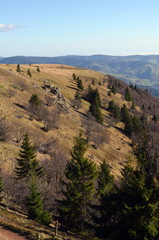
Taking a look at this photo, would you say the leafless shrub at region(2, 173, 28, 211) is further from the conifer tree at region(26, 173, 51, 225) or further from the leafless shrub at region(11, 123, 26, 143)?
the leafless shrub at region(11, 123, 26, 143)

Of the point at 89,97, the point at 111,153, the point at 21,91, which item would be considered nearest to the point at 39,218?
the point at 111,153

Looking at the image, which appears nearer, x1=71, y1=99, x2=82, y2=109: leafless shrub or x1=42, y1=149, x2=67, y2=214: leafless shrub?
x1=42, y1=149, x2=67, y2=214: leafless shrub

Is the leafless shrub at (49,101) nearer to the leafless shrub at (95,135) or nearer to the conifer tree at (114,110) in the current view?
the leafless shrub at (95,135)

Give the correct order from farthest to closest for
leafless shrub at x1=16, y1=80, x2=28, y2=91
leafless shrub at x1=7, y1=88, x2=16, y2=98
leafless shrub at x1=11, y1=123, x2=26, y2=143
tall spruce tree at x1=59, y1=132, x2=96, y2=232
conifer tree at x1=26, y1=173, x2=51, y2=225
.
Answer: leafless shrub at x1=16, y1=80, x2=28, y2=91 < leafless shrub at x1=7, y1=88, x2=16, y2=98 < leafless shrub at x1=11, y1=123, x2=26, y2=143 < tall spruce tree at x1=59, y1=132, x2=96, y2=232 < conifer tree at x1=26, y1=173, x2=51, y2=225

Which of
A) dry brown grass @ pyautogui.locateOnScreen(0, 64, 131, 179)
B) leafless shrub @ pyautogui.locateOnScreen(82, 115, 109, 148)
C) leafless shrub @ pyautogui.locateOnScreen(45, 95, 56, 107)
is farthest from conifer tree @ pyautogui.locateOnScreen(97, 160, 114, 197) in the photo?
leafless shrub @ pyautogui.locateOnScreen(45, 95, 56, 107)

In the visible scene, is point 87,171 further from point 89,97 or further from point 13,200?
point 89,97

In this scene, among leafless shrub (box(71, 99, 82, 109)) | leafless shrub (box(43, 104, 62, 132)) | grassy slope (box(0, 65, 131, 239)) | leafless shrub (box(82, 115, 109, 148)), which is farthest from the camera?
leafless shrub (box(71, 99, 82, 109))

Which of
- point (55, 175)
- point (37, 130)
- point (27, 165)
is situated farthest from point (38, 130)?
point (27, 165)

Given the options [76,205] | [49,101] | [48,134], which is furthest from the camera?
[49,101]

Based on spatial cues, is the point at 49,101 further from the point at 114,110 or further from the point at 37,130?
the point at 114,110

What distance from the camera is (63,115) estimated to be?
2894 inches

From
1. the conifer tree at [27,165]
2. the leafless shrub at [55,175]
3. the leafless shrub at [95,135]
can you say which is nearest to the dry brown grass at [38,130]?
the leafless shrub at [95,135]

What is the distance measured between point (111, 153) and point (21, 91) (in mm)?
35755

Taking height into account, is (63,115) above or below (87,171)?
below
